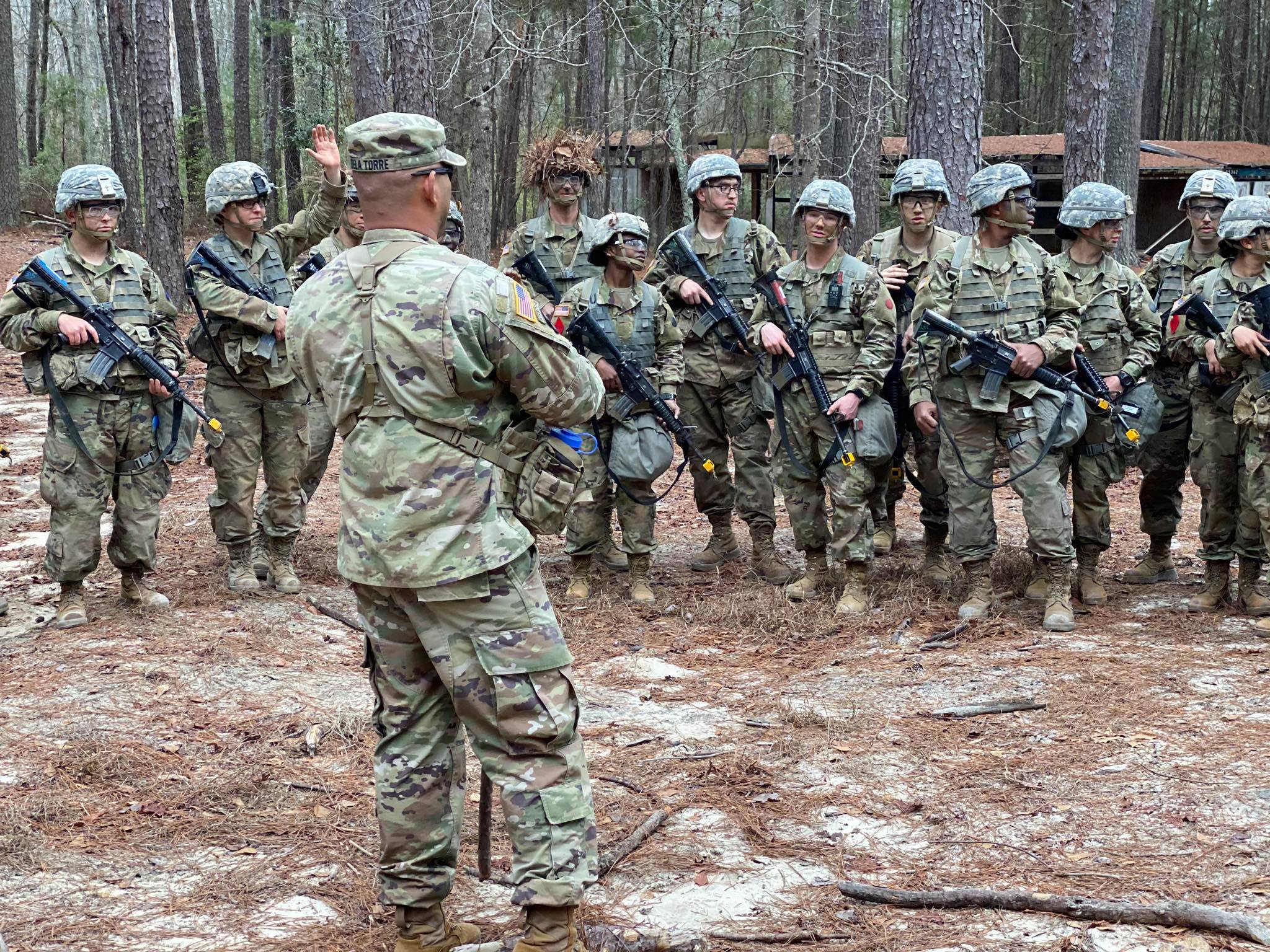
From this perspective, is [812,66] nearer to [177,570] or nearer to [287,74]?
[177,570]

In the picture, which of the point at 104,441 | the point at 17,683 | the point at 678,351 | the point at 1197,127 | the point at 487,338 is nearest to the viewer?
the point at 487,338

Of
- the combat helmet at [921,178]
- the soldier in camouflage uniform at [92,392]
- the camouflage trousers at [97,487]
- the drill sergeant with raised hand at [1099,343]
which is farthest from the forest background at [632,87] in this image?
the camouflage trousers at [97,487]

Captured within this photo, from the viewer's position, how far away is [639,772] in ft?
17.0

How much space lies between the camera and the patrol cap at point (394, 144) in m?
3.30

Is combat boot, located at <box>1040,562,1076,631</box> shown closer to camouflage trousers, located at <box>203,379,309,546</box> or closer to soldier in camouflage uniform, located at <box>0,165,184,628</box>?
camouflage trousers, located at <box>203,379,309,546</box>

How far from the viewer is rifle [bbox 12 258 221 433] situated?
6.92m

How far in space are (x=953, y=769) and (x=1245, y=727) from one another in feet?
4.44

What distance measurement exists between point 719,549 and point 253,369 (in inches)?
131

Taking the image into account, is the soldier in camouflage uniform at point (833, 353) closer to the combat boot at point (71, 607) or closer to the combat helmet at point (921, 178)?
the combat helmet at point (921, 178)

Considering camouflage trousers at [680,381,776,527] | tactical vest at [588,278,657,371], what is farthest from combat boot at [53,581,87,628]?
camouflage trousers at [680,381,776,527]

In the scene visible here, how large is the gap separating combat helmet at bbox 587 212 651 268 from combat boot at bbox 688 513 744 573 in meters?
2.04

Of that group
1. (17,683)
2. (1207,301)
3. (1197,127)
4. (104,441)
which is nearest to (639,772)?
(17,683)

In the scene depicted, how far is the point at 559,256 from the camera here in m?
8.55

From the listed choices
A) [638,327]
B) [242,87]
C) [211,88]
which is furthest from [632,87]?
[638,327]
